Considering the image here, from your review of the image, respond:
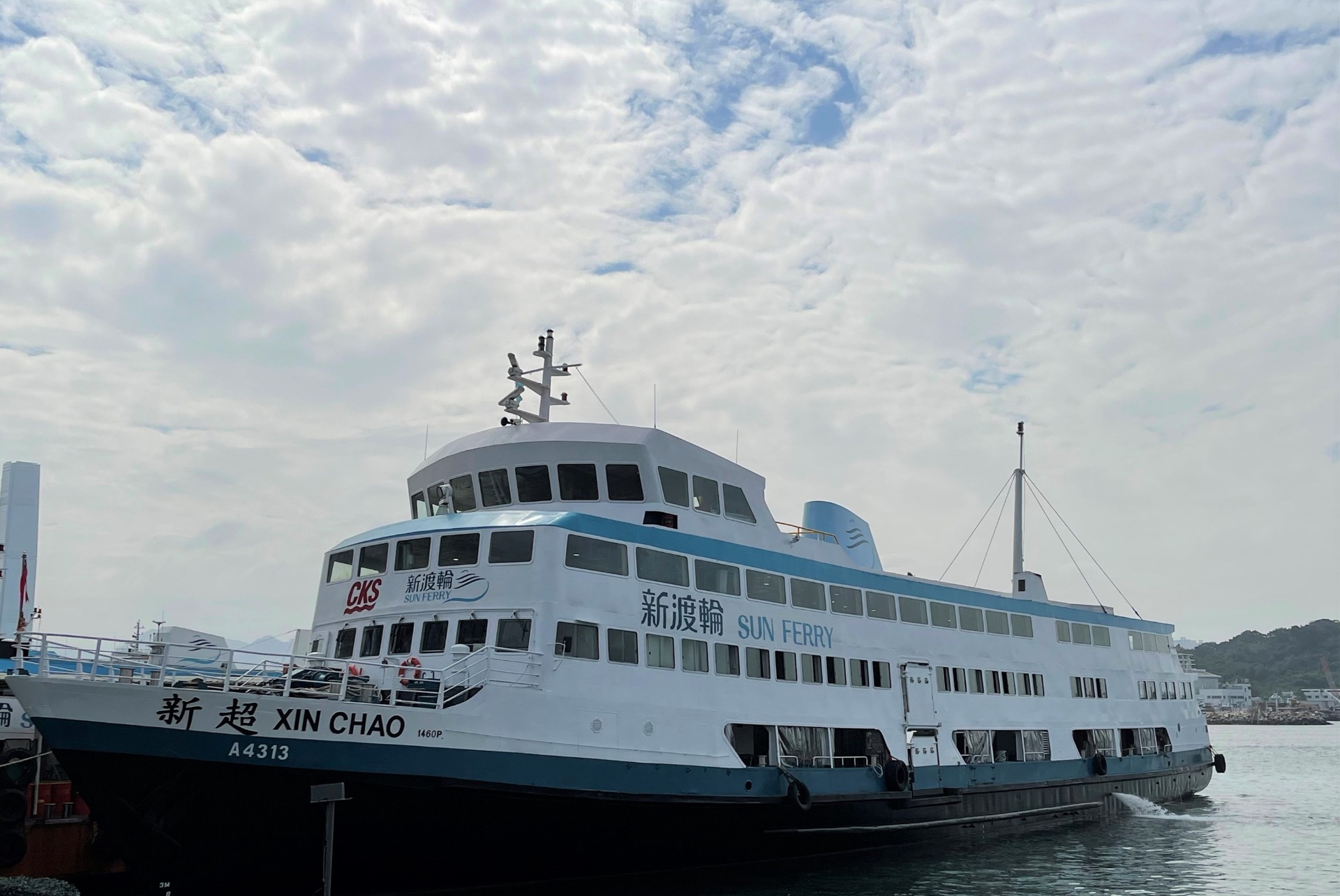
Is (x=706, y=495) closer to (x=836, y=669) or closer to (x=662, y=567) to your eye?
(x=662, y=567)

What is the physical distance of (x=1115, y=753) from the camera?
3053 centimetres

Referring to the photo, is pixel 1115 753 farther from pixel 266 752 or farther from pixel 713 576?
pixel 266 752

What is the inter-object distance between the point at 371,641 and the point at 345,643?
88 centimetres

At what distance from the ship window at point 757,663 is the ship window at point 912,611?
5.12 meters

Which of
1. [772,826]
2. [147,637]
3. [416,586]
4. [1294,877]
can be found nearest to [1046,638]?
[1294,877]

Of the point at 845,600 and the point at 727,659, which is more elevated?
the point at 845,600

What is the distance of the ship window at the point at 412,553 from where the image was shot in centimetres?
1830

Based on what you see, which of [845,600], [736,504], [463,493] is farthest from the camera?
[845,600]

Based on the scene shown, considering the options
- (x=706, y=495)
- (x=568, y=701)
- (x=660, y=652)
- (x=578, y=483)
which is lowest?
(x=568, y=701)

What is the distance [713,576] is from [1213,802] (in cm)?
2665

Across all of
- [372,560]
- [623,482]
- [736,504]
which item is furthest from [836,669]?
[372,560]

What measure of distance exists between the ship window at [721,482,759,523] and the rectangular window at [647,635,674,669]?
376cm

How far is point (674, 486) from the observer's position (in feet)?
66.8

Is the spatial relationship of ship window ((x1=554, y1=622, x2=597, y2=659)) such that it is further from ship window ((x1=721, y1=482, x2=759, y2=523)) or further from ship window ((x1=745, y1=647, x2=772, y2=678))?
ship window ((x1=721, y1=482, x2=759, y2=523))
